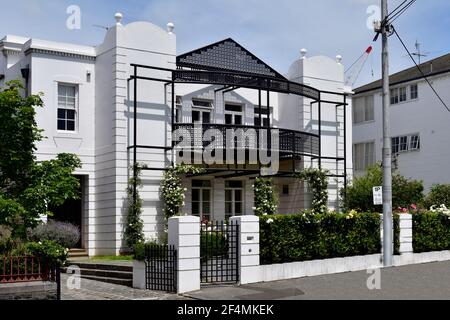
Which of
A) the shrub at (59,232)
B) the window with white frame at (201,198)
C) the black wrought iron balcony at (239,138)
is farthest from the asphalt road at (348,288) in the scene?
the window with white frame at (201,198)

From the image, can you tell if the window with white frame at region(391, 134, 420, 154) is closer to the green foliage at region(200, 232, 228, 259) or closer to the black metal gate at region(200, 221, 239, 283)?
the black metal gate at region(200, 221, 239, 283)

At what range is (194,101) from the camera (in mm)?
26078

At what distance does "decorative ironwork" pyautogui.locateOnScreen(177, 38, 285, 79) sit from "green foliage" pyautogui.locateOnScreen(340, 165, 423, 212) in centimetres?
578

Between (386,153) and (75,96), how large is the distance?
11.5 metres

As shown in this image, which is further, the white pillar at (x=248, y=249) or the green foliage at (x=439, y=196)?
the green foliage at (x=439, y=196)

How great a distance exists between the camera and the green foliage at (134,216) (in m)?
22.5

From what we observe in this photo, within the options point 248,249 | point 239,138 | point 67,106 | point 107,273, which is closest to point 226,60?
point 239,138

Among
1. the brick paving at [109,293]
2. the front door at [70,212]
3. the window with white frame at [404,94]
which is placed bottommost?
the brick paving at [109,293]

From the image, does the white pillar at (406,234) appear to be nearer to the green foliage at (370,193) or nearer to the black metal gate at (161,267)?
the green foliage at (370,193)

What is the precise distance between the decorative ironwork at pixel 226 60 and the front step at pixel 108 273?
903cm

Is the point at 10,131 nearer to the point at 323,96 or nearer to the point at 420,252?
the point at 420,252

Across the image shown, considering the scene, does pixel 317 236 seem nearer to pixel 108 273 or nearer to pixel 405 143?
pixel 108 273
